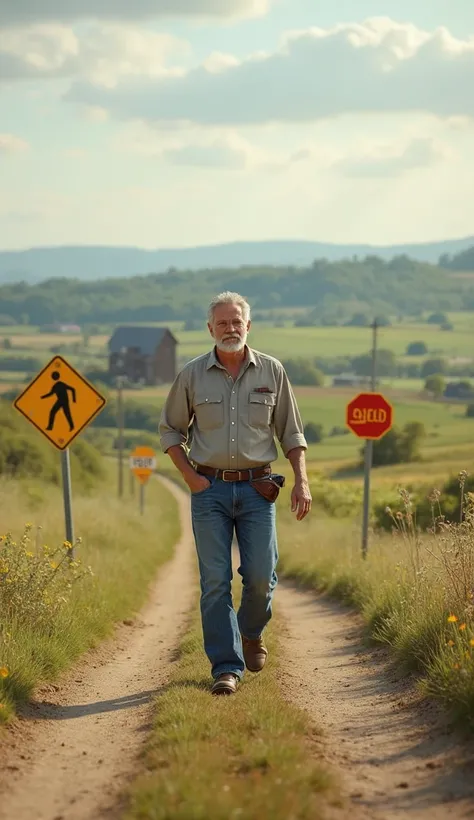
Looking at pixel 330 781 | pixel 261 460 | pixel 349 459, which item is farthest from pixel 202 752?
pixel 349 459

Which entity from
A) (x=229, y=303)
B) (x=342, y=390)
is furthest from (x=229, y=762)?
(x=342, y=390)

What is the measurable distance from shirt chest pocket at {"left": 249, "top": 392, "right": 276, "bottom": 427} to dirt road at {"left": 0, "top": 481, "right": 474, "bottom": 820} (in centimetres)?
185

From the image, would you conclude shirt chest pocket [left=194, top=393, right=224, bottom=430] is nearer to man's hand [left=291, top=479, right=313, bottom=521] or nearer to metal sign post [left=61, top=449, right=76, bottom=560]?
man's hand [left=291, top=479, right=313, bottom=521]

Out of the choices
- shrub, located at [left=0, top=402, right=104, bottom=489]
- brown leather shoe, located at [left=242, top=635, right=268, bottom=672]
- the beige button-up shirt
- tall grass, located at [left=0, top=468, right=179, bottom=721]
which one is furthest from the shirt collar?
shrub, located at [left=0, top=402, right=104, bottom=489]

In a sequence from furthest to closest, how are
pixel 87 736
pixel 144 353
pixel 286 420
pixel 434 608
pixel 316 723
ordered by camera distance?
1. pixel 144 353
2. pixel 434 608
3. pixel 286 420
4. pixel 87 736
5. pixel 316 723

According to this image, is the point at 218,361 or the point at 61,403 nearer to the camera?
the point at 218,361

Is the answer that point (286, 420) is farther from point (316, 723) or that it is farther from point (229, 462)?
point (316, 723)

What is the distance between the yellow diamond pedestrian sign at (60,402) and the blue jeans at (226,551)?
4982mm

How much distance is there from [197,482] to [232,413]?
20.3 inches

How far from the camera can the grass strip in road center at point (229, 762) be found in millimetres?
4926

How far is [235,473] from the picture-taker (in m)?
8.07

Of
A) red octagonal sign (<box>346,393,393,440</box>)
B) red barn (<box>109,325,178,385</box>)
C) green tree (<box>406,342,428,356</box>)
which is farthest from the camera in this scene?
green tree (<box>406,342,428,356</box>)

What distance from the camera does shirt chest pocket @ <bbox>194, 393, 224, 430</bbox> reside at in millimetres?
8102

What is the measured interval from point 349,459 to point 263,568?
2856 inches
